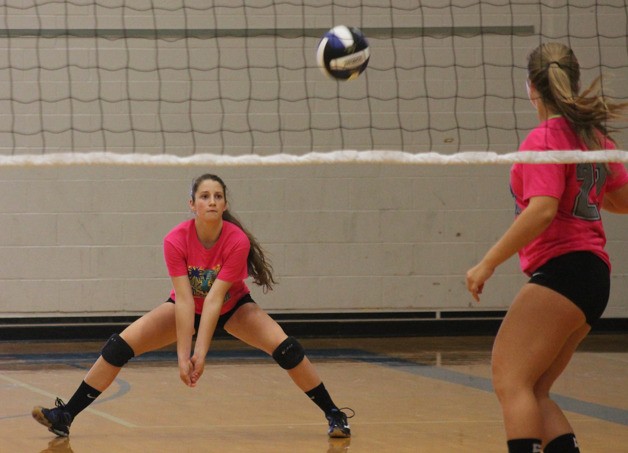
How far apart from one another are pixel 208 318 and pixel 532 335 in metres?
2.09

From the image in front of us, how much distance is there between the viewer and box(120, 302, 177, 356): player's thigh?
16.5 ft

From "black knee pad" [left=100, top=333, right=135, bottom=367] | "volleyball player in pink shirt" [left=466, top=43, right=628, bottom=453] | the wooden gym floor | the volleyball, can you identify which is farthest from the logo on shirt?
"volleyball player in pink shirt" [left=466, top=43, right=628, bottom=453]

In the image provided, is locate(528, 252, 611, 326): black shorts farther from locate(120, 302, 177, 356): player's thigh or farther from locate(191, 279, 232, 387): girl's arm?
locate(120, 302, 177, 356): player's thigh

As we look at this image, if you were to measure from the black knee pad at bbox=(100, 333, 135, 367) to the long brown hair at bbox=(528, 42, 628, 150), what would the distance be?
2623 millimetres

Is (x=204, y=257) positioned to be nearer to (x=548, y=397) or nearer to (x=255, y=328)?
(x=255, y=328)

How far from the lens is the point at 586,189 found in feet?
10.8

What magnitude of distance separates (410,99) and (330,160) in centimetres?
543

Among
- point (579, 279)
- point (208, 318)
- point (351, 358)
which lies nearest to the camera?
point (579, 279)

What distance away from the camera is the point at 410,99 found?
920 cm

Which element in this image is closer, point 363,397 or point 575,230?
point 575,230

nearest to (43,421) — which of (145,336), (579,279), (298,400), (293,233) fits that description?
(145,336)

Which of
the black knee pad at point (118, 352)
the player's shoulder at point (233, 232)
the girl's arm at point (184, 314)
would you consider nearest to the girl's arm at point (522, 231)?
the girl's arm at point (184, 314)

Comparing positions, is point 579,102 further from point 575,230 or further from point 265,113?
point 265,113

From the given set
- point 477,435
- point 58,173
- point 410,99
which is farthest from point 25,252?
point 477,435
